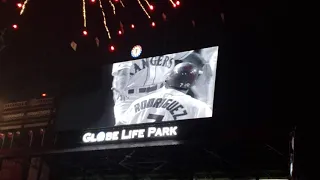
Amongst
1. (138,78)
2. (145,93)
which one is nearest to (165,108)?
(145,93)

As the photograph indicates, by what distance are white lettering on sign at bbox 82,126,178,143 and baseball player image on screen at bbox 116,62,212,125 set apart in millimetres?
392

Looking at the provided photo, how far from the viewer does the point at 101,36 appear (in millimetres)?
20781

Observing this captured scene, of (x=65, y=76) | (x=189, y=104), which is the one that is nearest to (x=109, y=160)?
(x=189, y=104)

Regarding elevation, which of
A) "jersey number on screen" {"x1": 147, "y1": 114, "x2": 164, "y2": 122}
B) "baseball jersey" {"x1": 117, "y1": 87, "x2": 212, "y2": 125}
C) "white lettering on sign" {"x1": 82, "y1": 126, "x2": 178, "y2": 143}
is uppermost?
"baseball jersey" {"x1": 117, "y1": 87, "x2": 212, "y2": 125}

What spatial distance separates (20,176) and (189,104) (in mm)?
7715

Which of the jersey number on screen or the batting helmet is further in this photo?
the batting helmet

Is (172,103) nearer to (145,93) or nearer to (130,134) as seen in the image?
(145,93)

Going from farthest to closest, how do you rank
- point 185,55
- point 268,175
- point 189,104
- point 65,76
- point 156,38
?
point 65,76
point 156,38
point 185,55
point 189,104
point 268,175

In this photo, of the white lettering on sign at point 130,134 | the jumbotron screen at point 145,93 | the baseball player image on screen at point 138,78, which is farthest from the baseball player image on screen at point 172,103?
the white lettering on sign at point 130,134

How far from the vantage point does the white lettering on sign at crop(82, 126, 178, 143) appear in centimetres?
1580

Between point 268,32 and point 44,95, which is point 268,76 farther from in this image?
point 44,95

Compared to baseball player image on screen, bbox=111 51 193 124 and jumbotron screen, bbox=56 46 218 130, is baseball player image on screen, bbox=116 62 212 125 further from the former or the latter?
baseball player image on screen, bbox=111 51 193 124

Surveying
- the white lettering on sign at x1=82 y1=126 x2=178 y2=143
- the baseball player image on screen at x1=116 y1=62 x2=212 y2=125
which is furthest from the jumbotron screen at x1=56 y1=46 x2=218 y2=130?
the white lettering on sign at x1=82 y1=126 x2=178 y2=143

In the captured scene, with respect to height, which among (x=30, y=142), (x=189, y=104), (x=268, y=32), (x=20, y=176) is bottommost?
(x=20, y=176)
